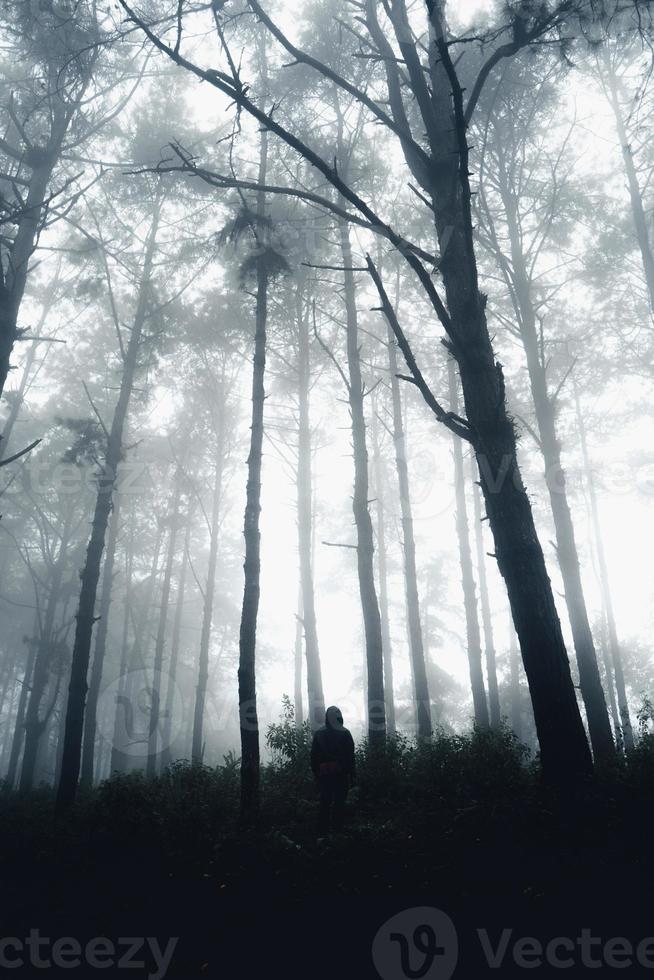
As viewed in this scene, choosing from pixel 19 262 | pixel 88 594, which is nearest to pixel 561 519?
pixel 88 594

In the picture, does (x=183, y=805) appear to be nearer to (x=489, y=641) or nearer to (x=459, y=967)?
(x=459, y=967)

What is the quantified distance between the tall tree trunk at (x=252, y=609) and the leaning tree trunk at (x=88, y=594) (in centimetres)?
365

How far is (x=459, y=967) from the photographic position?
289 centimetres

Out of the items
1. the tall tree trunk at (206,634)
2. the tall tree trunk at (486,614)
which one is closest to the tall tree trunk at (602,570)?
the tall tree trunk at (486,614)

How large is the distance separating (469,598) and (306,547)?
4602mm

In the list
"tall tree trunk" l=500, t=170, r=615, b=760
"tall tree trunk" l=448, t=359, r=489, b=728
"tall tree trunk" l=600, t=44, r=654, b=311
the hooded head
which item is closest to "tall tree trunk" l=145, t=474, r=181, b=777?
"tall tree trunk" l=448, t=359, r=489, b=728

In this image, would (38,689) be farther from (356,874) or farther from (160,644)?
(356,874)

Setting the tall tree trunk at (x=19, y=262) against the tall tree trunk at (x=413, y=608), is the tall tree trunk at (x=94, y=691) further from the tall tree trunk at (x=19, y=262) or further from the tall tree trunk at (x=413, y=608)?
the tall tree trunk at (x=413, y=608)

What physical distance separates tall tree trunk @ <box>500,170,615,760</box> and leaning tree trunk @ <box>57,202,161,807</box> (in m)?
8.27

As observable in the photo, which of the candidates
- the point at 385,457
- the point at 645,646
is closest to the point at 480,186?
the point at 385,457

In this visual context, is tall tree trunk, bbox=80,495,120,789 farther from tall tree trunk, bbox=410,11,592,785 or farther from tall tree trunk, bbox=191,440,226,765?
tall tree trunk, bbox=410,11,592,785

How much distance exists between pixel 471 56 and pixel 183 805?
13.7 m

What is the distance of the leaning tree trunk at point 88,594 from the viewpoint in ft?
29.3

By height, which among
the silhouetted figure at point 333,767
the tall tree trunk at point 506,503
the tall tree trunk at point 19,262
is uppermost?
the tall tree trunk at point 19,262
